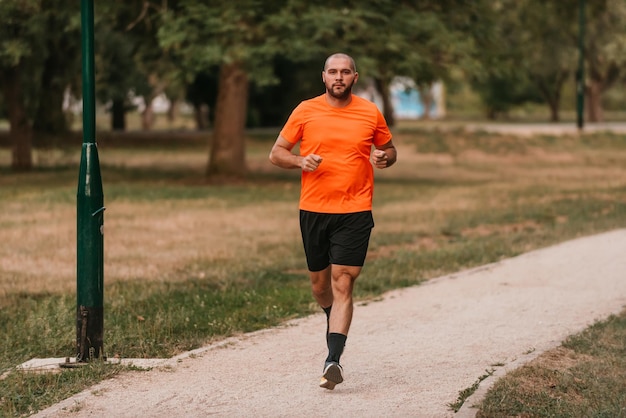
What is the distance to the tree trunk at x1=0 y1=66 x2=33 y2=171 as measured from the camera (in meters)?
28.9

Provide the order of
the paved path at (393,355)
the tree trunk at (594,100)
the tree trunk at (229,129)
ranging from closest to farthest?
the paved path at (393,355), the tree trunk at (229,129), the tree trunk at (594,100)

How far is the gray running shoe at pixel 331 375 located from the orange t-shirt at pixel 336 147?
0.91 m

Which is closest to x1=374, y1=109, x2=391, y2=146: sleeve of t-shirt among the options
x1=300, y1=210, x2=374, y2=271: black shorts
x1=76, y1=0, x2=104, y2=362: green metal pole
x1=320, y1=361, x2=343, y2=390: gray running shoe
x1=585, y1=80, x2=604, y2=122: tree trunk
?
x1=300, y1=210, x2=374, y2=271: black shorts

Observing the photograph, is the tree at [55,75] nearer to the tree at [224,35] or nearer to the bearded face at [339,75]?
the tree at [224,35]

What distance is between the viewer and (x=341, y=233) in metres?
7.27

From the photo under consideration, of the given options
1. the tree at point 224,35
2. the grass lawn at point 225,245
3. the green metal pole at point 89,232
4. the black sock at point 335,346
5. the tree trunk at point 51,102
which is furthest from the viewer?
the tree trunk at point 51,102

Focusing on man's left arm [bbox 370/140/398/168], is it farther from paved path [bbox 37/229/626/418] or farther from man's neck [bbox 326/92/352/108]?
paved path [bbox 37/229/626/418]

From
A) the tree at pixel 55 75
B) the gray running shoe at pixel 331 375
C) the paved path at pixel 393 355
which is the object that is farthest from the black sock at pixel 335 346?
the tree at pixel 55 75

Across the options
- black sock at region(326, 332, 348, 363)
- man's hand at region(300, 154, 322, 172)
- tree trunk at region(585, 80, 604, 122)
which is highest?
man's hand at region(300, 154, 322, 172)

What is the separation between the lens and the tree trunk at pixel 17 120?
28.9 metres

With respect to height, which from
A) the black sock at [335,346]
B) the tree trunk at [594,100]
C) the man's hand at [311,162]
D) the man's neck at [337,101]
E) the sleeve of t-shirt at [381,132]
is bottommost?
the tree trunk at [594,100]

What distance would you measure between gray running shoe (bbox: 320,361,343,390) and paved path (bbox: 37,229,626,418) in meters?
0.07

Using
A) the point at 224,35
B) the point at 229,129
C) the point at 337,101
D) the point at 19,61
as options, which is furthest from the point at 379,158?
the point at 19,61

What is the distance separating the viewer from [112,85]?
108 ft
